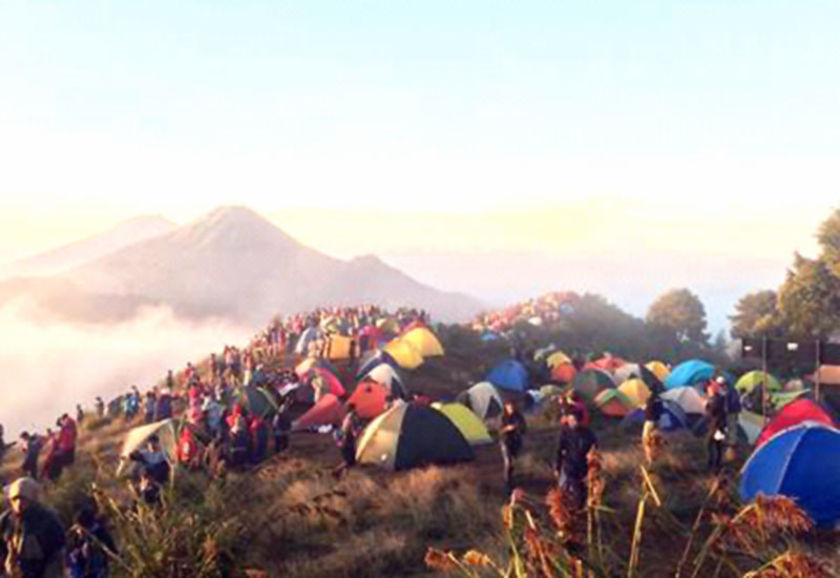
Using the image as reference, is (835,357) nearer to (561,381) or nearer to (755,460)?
(755,460)

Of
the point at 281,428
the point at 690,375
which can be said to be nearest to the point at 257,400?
the point at 281,428

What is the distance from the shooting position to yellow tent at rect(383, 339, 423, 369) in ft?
99.2

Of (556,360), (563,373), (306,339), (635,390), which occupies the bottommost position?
(563,373)

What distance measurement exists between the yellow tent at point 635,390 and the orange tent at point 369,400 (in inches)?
307

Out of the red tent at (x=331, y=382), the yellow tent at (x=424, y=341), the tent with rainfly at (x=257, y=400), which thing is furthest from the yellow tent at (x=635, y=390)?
the yellow tent at (x=424, y=341)

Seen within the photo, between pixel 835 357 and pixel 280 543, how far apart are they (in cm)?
1172

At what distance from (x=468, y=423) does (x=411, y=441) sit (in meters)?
3.45

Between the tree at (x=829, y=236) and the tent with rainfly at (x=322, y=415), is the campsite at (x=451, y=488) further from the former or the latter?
the tree at (x=829, y=236)

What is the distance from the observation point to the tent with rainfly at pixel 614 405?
2284cm

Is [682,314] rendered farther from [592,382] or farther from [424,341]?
[592,382]

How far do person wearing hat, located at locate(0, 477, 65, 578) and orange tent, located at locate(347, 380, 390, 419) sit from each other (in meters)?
13.9

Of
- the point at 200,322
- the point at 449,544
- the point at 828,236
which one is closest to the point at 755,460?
the point at 449,544

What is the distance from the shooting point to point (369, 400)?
20828mm

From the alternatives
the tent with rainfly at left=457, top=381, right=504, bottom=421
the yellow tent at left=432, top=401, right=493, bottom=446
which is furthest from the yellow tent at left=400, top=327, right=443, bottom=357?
the yellow tent at left=432, top=401, right=493, bottom=446
